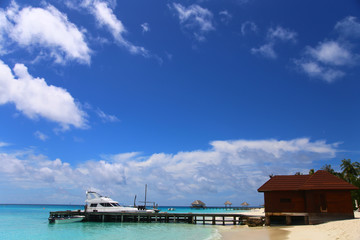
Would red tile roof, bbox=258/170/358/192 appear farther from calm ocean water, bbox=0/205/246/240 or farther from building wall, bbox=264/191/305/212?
calm ocean water, bbox=0/205/246/240

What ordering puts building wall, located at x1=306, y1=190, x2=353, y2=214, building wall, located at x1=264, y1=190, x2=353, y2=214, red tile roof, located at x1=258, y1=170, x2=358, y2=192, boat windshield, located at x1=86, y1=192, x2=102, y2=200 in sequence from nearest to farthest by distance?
building wall, located at x1=306, y1=190, x2=353, y2=214, building wall, located at x1=264, y1=190, x2=353, y2=214, red tile roof, located at x1=258, y1=170, x2=358, y2=192, boat windshield, located at x1=86, y1=192, x2=102, y2=200

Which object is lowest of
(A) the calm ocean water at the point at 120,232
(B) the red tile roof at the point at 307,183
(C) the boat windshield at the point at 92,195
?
(A) the calm ocean water at the point at 120,232

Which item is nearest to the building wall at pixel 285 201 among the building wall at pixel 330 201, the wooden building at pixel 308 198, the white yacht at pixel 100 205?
the wooden building at pixel 308 198

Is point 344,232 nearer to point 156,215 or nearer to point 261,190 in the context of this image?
point 261,190

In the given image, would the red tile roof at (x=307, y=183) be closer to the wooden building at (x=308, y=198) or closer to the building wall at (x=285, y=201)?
the wooden building at (x=308, y=198)

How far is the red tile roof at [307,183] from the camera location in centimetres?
2483

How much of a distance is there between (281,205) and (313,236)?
26.9 feet

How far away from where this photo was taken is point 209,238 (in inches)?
883

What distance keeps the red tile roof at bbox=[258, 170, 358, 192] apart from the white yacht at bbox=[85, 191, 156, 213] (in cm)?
1949

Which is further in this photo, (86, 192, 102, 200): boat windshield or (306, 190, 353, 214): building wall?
(86, 192, 102, 200): boat windshield

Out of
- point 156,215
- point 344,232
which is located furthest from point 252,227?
point 156,215

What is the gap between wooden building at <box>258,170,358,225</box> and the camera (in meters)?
24.5

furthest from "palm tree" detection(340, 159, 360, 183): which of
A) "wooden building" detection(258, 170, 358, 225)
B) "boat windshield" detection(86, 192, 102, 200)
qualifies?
"boat windshield" detection(86, 192, 102, 200)

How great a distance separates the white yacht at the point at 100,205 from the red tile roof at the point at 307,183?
19491mm
